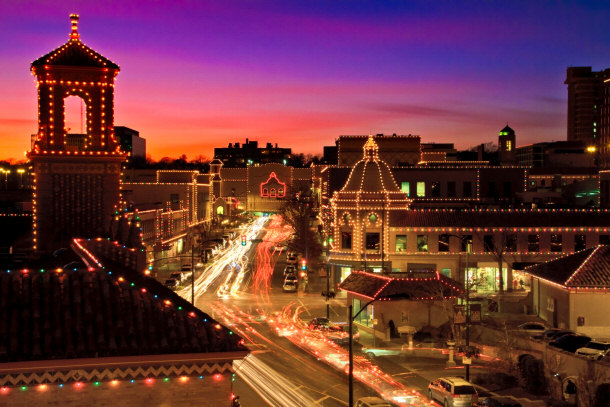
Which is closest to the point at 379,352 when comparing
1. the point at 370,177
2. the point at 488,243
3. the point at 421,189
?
the point at 370,177

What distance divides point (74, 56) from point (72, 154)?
141 inches

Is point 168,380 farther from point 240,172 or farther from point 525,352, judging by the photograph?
point 240,172

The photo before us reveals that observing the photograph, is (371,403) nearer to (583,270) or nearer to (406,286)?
(406,286)

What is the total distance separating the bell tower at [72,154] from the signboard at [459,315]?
65.1ft

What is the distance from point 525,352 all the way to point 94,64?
22.1 m

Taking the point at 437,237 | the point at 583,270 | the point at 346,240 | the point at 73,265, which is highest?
the point at 73,265

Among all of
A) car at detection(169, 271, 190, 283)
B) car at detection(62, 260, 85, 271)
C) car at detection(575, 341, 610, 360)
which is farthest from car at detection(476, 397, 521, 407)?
car at detection(169, 271, 190, 283)

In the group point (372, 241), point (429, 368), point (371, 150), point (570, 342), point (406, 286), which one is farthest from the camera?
point (371, 150)

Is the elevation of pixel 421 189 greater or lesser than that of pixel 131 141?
lesser

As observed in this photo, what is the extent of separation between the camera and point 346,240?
181 ft

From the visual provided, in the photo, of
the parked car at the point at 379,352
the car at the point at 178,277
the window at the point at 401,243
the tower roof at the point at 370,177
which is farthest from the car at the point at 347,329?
the car at the point at 178,277

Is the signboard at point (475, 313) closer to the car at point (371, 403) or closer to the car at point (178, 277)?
the car at point (371, 403)

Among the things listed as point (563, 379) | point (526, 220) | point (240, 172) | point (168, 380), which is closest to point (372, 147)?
point (526, 220)

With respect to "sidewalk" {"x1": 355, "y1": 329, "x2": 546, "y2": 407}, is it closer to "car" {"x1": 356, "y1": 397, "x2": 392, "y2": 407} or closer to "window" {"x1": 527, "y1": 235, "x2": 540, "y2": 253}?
"car" {"x1": 356, "y1": 397, "x2": 392, "y2": 407}
